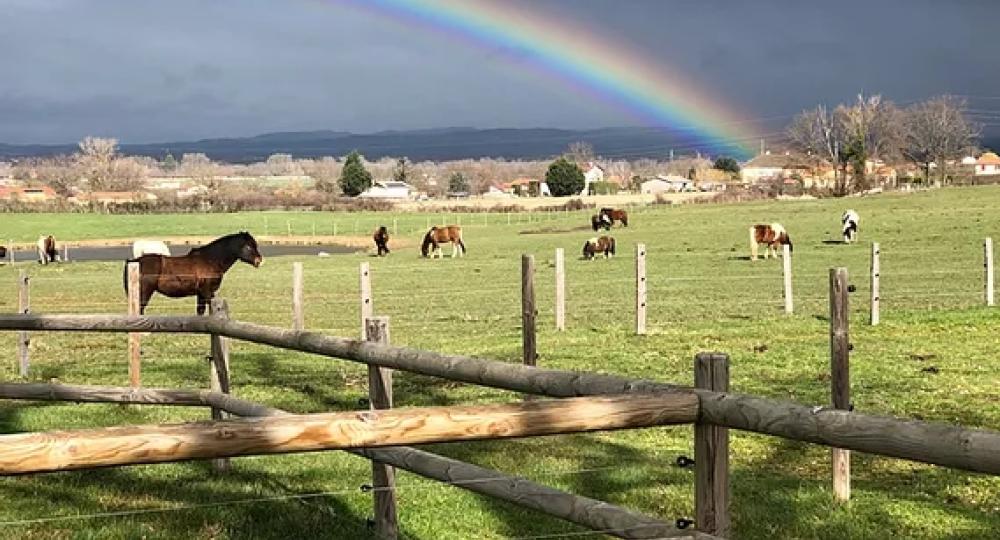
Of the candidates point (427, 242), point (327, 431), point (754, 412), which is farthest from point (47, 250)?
point (754, 412)

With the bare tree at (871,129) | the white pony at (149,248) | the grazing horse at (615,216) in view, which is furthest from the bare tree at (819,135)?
the white pony at (149,248)

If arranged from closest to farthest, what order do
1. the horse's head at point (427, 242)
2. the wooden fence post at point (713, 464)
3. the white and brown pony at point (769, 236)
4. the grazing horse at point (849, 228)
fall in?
the wooden fence post at point (713, 464), the white and brown pony at point (769, 236), the grazing horse at point (849, 228), the horse's head at point (427, 242)

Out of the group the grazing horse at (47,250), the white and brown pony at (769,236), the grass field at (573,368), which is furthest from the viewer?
the grazing horse at (47,250)

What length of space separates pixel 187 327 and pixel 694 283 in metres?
24.9

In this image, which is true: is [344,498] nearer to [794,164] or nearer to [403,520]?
[403,520]

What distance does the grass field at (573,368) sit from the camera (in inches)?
298

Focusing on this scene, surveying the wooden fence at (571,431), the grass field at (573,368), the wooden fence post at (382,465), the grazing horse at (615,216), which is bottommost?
the grass field at (573,368)

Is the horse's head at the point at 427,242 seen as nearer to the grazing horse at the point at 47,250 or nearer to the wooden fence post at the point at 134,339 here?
the grazing horse at the point at 47,250

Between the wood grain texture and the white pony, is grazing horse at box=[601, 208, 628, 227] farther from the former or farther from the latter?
the wood grain texture

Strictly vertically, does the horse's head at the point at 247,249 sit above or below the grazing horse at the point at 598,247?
above

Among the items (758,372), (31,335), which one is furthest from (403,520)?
(31,335)

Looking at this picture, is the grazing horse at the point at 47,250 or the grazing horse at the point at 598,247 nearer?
the grazing horse at the point at 598,247

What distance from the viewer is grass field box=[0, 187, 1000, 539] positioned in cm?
757

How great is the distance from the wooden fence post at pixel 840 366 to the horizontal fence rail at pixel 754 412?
133 inches
